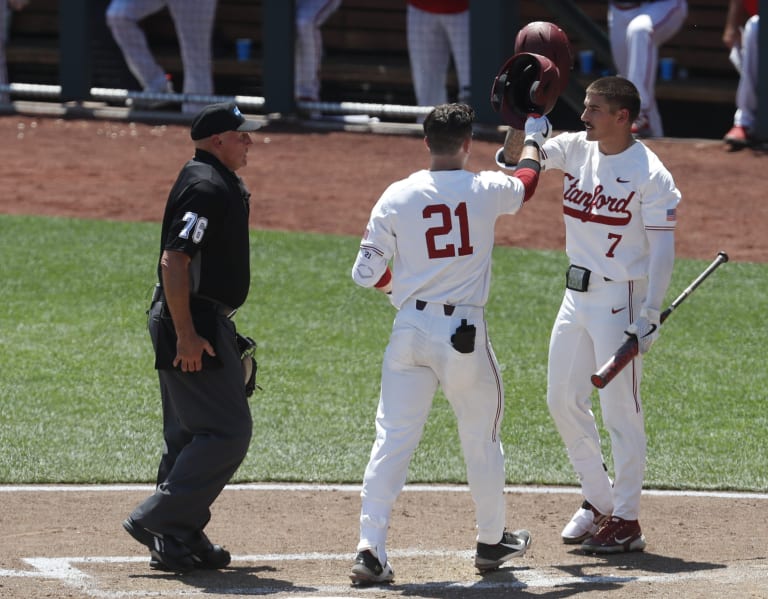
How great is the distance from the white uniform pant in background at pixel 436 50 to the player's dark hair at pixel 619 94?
9104mm

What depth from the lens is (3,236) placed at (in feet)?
38.6

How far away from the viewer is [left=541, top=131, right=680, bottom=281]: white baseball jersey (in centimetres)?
516

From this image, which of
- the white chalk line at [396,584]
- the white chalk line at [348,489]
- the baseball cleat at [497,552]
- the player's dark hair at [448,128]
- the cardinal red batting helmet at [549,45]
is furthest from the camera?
the white chalk line at [348,489]

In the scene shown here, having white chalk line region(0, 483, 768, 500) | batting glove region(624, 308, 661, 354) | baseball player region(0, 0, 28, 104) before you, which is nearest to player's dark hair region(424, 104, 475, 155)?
batting glove region(624, 308, 661, 354)

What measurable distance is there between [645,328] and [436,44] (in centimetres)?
1006

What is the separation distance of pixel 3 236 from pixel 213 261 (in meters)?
7.28

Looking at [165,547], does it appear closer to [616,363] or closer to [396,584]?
[396,584]

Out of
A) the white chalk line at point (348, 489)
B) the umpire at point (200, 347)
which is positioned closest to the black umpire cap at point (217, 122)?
the umpire at point (200, 347)

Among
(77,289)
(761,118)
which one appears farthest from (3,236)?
(761,118)

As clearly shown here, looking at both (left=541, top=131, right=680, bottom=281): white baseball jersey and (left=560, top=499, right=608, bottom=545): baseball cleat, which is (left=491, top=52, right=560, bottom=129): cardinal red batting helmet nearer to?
(left=541, top=131, right=680, bottom=281): white baseball jersey

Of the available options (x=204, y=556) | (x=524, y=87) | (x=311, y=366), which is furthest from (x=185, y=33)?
(x=204, y=556)

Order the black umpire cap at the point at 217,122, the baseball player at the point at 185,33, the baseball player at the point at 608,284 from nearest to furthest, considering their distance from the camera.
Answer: the black umpire cap at the point at 217,122 < the baseball player at the point at 608,284 < the baseball player at the point at 185,33

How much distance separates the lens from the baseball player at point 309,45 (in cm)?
1520

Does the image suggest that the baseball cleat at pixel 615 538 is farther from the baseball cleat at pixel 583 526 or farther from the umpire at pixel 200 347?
the umpire at pixel 200 347
